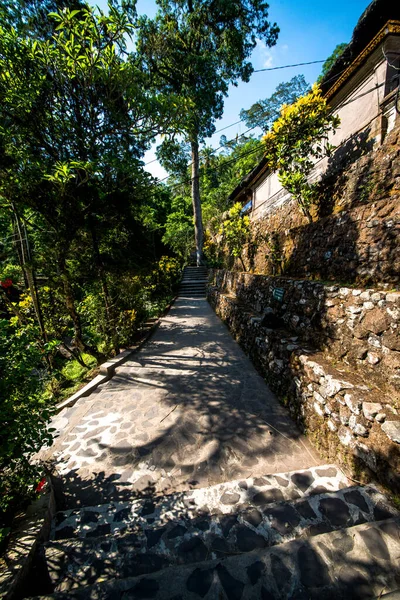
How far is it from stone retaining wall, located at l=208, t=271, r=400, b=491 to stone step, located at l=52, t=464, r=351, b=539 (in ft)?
1.20

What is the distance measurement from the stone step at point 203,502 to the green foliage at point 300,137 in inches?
199

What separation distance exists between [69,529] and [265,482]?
1.93m

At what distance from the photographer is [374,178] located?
11.9 ft

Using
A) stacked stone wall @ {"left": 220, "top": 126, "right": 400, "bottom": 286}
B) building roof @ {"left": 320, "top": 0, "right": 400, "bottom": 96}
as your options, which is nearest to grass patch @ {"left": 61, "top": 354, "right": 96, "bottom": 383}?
stacked stone wall @ {"left": 220, "top": 126, "right": 400, "bottom": 286}

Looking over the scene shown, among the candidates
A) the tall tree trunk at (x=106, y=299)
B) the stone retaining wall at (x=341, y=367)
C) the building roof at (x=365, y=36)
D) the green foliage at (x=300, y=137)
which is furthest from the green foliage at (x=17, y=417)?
the building roof at (x=365, y=36)

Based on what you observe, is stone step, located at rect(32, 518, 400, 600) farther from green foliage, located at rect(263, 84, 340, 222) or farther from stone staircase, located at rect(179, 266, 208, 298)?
stone staircase, located at rect(179, 266, 208, 298)

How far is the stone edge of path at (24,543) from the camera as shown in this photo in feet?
4.46

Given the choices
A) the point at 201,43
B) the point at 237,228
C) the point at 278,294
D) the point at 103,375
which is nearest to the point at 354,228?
the point at 278,294

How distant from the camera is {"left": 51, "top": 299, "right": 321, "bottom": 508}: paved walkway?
2492 millimetres

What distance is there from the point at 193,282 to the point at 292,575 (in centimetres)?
1406

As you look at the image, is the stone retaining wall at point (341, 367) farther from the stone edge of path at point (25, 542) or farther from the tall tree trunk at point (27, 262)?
the tall tree trunk at point (27, 262)

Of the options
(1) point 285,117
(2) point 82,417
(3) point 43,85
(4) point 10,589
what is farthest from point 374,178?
(2) point 82,417

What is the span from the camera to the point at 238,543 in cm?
170

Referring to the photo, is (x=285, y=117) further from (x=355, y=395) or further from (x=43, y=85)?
(x=355, y=395)
